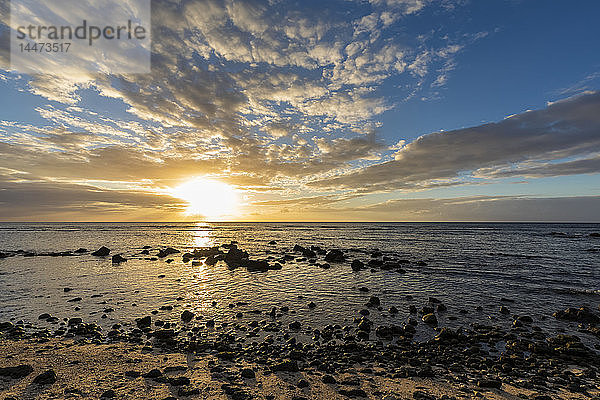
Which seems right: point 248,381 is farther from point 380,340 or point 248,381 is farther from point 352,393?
point 380,340

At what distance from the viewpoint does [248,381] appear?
10625 millimetres

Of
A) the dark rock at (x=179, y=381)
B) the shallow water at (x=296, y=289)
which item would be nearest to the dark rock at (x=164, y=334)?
the shallow water at (x=296, y=289)

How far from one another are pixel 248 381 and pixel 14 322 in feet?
55.6

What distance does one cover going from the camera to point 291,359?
493 inches

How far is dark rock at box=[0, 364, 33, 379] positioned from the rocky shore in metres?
0.03

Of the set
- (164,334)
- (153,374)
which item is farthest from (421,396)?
(164,334)

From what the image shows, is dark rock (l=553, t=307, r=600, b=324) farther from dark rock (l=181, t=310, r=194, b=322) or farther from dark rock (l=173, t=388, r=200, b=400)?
dark rock (l=181, t=310, r=194, b=322)

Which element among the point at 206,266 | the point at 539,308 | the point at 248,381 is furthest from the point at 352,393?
the point at 206,266

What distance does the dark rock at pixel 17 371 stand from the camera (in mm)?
10383

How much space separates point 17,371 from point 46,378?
5.08 ft

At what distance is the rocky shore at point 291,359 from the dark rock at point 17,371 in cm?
3

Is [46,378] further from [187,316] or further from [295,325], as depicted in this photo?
[295,325]

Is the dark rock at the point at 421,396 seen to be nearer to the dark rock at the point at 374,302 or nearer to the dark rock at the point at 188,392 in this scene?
the dark rock at the point at 188,392

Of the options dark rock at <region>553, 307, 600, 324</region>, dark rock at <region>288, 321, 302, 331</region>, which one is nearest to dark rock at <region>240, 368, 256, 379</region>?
dark rock at <region>288, 321, 302, 331</region>
